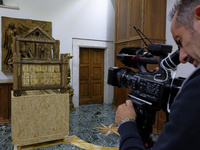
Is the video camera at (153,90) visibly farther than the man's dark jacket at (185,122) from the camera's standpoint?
Yes

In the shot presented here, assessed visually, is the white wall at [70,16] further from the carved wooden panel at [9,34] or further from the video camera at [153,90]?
the video camera at [153,90]

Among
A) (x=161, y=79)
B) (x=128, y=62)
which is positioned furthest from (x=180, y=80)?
(x=128, y=62)

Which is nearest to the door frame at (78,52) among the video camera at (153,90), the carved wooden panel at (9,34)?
the carved wooden panel at (9,34)

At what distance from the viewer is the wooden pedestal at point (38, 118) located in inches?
112

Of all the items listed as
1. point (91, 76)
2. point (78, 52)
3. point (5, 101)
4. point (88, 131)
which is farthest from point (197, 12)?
point (91, 76)

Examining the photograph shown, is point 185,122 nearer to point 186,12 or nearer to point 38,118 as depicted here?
point 186,12

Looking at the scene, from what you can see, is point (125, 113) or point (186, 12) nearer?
point (186, 12)

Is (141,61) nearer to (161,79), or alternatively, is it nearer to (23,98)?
(161,79)

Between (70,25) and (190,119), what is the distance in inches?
229

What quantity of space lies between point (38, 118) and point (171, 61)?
2578 millimetres

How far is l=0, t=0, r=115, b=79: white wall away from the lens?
525 cm

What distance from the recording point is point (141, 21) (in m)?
4.55

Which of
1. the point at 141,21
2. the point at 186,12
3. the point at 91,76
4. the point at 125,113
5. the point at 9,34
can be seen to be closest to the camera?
the point at 186,12

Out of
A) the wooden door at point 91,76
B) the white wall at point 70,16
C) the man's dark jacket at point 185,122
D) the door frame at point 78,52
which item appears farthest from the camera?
the wooden door at point 91,76
